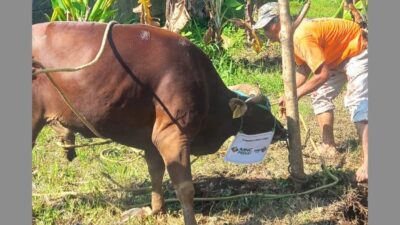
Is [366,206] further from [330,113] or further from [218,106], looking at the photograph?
[218,106]

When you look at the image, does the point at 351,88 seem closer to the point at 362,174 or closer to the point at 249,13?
the point at 362,174

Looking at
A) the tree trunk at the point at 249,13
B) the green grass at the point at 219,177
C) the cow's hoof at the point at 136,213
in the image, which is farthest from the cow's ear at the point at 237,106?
the cow's hoof at the point at 136,213

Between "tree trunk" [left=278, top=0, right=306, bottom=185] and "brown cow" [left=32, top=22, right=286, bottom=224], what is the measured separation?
0.68 metres

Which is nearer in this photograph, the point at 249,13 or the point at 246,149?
the point at 246,149

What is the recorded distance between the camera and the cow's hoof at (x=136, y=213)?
5121 mm

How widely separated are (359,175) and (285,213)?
2.09ft

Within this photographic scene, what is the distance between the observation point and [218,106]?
493 centimetres

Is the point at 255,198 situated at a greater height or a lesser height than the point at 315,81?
lesser

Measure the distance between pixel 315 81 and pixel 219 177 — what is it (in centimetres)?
100

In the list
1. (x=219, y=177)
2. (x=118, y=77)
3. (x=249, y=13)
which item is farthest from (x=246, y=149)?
(x=118, y=77)

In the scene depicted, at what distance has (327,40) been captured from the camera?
537 centimetres

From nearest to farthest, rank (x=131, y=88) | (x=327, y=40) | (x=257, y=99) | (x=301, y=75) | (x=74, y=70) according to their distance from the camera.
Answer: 1. (x=74, y=70)
2. (x=131, y=88)
3. (x=257, y=99)
4. (x=327, y=40)
5. (x=301, y=75)

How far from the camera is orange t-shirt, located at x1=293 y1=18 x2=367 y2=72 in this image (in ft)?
17.5

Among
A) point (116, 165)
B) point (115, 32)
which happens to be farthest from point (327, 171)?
point (115, 32)
